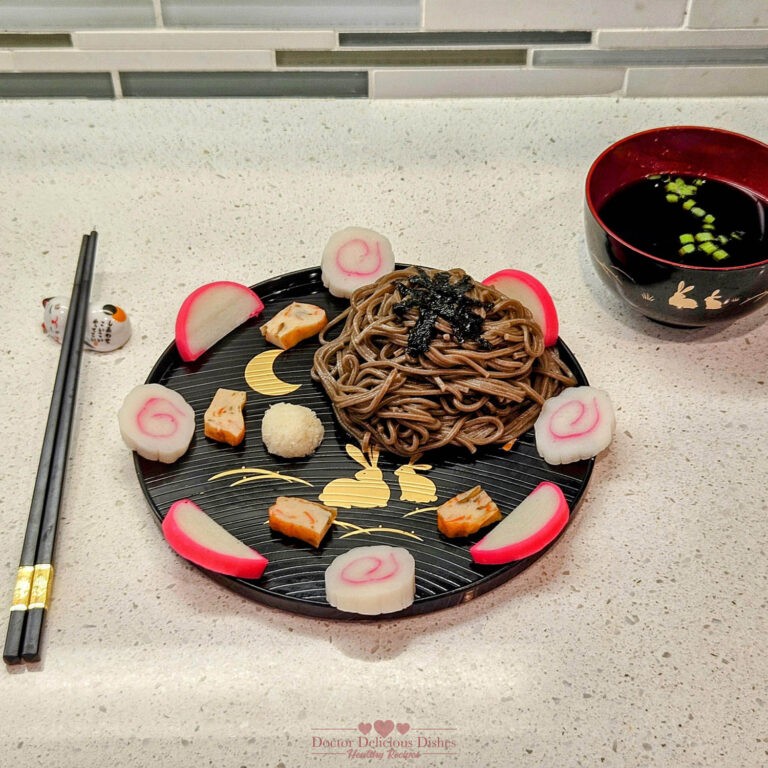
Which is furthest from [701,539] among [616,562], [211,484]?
[211,484]

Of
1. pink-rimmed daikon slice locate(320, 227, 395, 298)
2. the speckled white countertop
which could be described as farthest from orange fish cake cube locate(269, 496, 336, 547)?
pink-rimmed daikon slice locate(320, 227, 395, 298)

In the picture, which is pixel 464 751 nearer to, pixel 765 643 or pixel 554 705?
pixel 554 705

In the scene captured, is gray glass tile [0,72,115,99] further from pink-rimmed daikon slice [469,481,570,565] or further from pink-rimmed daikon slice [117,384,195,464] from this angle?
pink-rimmed daikon slice [469,481,570,565]

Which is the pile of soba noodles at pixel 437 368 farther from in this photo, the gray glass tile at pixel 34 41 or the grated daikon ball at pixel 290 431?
the gray glass tile at pixel 34 41

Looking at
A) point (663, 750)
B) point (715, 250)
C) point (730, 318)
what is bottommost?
point (663, 750)

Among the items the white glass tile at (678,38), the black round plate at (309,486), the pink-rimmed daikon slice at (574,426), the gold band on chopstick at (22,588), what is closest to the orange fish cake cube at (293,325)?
the black round plate at (309,486)

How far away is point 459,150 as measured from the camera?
6.49 feet

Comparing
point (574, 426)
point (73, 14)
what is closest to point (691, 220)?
point (574, 426)

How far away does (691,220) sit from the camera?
5.24 ft

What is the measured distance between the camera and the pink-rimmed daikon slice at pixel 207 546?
3.98 feet

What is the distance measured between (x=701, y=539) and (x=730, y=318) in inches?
17.8

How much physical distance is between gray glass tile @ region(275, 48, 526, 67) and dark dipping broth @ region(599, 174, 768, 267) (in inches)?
21.0

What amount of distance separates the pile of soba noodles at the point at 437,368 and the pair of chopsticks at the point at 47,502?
441mm

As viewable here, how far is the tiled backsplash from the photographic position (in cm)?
188
